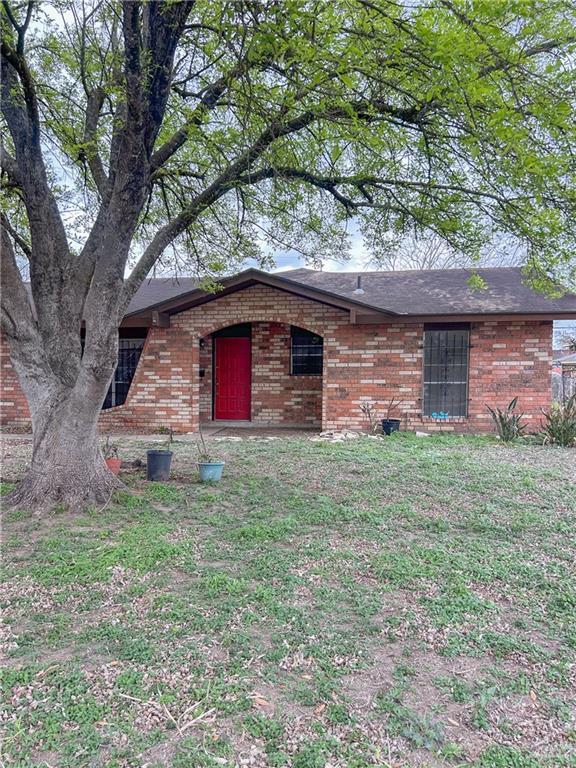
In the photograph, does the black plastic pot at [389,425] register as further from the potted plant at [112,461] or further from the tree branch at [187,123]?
the tree branch at [187,123]

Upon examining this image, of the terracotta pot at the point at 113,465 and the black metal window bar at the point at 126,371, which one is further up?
the black metal window bar at the point at 126,371

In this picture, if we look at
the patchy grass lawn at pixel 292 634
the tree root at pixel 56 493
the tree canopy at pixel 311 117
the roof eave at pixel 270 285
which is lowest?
the patchy grass lawn at pixel 292 634

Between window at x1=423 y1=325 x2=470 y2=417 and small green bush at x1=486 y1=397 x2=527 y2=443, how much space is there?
0.80 m

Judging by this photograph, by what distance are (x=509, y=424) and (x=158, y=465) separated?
668cm

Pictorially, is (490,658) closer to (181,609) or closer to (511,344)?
(181,609)

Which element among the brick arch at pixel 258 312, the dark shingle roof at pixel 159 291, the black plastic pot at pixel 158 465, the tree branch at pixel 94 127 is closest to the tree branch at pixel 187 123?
the tree branch at pixel 94 127

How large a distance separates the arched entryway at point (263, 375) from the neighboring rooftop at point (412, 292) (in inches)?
58.4

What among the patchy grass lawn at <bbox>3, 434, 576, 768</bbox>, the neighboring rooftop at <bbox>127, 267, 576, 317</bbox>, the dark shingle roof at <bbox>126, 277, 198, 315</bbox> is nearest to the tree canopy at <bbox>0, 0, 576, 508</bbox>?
the patchy grass lawn at <bbox>3, 434, 576, 768</bbox>

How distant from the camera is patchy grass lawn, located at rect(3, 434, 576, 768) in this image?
6.44ft

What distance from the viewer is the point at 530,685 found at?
2320 millimetres

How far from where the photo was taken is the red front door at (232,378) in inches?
480

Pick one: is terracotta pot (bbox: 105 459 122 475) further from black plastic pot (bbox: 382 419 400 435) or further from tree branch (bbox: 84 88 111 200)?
black plastic pot (bbox: 382 419 400 435)

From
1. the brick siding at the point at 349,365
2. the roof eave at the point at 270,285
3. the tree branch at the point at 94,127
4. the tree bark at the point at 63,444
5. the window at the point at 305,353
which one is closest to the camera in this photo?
the tree bark at the point at 63,444

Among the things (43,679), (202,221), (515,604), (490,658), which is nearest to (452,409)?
(202,221)
